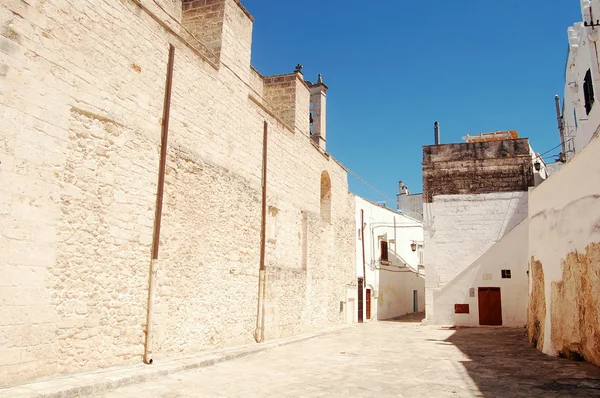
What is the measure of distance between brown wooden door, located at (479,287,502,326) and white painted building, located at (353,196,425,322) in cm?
471

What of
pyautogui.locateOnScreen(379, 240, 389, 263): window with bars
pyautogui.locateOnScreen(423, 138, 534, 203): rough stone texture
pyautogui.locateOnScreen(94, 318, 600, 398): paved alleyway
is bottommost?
pyautogui.locateOnScreen(94, 318, 600, 398): paved alleyway

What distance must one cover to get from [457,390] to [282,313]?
6962mm

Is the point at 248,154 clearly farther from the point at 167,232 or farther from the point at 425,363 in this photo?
the point at 425,363

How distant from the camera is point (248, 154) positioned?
432 inches

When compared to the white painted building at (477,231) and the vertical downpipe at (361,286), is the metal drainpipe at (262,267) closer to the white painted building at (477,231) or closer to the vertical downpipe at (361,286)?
the white painted building at (477,231)

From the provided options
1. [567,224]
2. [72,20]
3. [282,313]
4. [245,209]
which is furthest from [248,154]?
[567,224]

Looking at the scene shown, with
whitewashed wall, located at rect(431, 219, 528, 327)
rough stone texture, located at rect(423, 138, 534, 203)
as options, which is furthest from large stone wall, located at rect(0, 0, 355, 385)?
rough stone texture, located at rect(423, 138, 534, 203)

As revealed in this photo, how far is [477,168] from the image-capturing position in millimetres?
18531

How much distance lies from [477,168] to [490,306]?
5247 mm

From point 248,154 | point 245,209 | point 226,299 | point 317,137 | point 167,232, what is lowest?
point 226,299

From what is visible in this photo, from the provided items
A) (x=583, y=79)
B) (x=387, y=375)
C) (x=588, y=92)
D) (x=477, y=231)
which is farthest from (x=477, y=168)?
(x=387, y=375)

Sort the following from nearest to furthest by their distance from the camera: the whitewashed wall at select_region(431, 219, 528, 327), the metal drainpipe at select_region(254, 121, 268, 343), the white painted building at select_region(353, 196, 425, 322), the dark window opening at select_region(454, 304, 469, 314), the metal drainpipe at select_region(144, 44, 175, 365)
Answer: the metal drainpipe at select_region(144, 44, 175, 365) → the metal drainpipe at select_region(254, 121, 268, 343) → the whitewashed wall at select_region(431, 219, 528, 327) → the dark window opening at select_region(454, 304, 469, 314) → the white painted building at select_region(353, 196, 425, 322)

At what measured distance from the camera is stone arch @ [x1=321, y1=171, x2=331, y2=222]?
55.1ft

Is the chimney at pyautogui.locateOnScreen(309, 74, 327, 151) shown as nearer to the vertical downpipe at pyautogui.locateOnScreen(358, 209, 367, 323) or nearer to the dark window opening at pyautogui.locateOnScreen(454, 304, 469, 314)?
the vertical downpipe at pyautogui.locateOnScreen(358, 209, 367, 323)
